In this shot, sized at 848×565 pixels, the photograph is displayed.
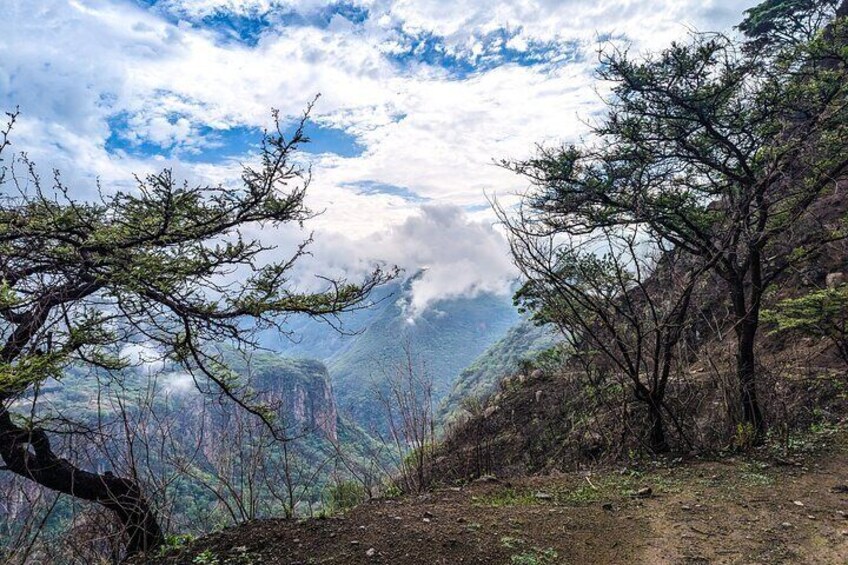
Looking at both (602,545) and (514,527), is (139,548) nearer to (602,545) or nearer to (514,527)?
(514,527)

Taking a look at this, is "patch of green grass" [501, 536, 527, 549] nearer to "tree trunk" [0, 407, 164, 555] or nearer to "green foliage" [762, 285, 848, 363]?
"tree trunk" [0, 407, 164, 555]

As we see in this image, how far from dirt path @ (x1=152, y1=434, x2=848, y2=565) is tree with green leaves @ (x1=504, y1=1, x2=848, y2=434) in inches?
94.3

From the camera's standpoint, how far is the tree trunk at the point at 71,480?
14.8 ft

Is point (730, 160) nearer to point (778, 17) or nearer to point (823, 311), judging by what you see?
point (823, 311)

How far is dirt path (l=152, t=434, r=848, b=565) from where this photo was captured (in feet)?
11.2

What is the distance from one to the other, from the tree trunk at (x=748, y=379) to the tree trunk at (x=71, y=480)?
735cm

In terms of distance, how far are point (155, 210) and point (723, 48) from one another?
7522 mm

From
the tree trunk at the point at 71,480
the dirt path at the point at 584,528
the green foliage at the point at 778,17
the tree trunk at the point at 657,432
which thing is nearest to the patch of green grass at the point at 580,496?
the dirt path at the point at 584,528

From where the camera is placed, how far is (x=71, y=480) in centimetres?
476

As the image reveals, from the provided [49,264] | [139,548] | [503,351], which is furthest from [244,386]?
[503,351]

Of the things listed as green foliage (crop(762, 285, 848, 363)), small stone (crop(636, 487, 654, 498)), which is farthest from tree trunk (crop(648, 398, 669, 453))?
green foliage (crop(762, 285, 848, 363))

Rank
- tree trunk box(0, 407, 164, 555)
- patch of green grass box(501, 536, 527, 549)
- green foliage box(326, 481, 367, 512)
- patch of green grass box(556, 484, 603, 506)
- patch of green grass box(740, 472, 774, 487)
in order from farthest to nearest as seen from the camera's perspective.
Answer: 1. green foliage box(326, 481, 367, 512)
2. patch of green grass box(740, 472, 774, 487)
3. patch of green grass box(556, 484, 603, 506)
4. tree trunk box(0, 407, 164, 555)
5. patch of green grass box(501, 536, 527, 549)

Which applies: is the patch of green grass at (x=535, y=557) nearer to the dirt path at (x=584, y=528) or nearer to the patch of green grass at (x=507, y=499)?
the dirt path at (x=584, y=528)

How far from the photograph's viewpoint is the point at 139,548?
14.5 feet
